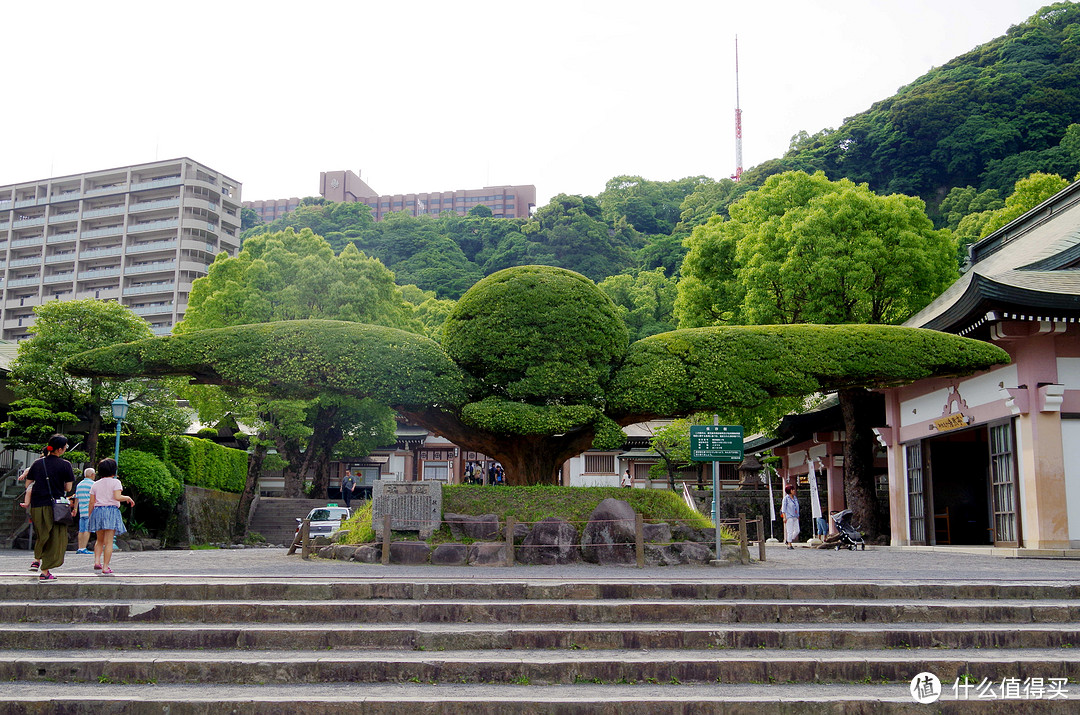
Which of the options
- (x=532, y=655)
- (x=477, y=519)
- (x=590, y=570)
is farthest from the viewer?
(x=477, y=519)

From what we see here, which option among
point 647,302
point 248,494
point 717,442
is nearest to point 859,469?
point 717,442

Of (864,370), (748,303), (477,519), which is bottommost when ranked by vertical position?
(477,519)

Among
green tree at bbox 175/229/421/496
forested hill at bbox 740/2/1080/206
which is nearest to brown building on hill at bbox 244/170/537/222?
forested hill at bbox 740/2/1080/206

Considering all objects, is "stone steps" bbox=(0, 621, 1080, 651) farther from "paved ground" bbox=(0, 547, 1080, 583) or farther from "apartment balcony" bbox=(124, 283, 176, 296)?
"apartment balcony" bbox=(124, 283, 176, 296)

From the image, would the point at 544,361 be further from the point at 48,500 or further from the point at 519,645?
the point at 48,500

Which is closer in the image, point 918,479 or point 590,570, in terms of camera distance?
point 590,570

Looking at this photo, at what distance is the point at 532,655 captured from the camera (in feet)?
25.5

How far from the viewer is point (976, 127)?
4881cm

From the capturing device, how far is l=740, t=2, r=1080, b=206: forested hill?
152ft

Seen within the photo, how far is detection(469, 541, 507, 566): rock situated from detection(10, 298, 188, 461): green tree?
40.8 feet

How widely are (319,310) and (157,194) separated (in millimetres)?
46500

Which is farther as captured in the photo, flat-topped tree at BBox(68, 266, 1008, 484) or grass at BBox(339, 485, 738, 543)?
flat-topped tree at BBox(68, 266, 1008, 484)

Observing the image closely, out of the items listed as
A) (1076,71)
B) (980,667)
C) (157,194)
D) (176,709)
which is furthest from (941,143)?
(157,194)

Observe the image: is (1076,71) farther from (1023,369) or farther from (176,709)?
(176,709)
